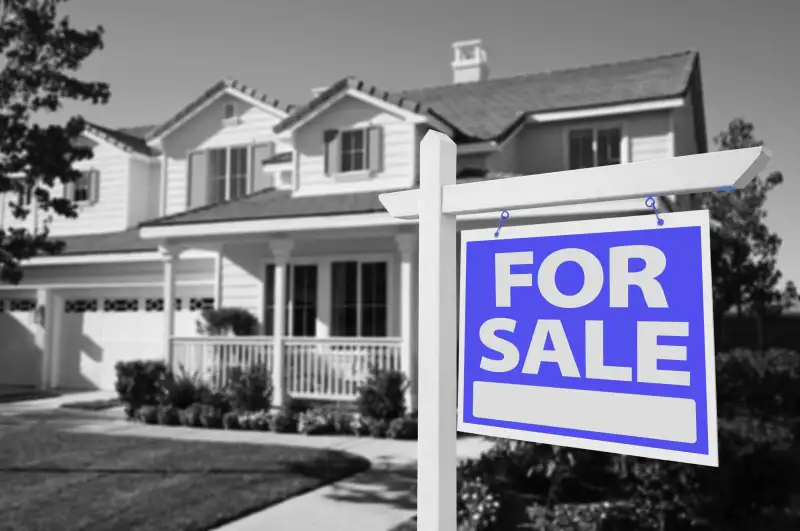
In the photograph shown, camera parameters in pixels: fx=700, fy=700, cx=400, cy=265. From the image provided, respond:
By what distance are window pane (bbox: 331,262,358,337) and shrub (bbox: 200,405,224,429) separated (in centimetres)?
331

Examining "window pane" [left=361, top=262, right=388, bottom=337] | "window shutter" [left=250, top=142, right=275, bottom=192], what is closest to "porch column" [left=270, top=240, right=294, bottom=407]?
"window pane" [left=361, top=262, right=388, bottom=337]

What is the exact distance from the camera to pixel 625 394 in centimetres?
225

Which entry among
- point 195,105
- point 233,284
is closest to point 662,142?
point 233,284

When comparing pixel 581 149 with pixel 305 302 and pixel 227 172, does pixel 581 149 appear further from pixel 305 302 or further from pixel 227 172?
pixel 227 172

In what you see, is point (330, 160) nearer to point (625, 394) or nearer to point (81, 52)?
point (81, 52)

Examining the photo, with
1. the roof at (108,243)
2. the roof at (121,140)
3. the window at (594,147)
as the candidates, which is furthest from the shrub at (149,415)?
the window at (594,147)

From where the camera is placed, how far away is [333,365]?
13.4 m

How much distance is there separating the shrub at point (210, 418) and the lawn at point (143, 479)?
1.45 metres

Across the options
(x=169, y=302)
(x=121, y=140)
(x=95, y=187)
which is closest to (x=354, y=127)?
(x=169, y=302)

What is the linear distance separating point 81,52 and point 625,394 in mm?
10826

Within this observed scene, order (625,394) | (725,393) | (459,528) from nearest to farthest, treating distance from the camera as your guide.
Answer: (625,394), (459,528), (725,393)

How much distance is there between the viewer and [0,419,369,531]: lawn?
253 inches

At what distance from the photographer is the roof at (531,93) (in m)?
14.3

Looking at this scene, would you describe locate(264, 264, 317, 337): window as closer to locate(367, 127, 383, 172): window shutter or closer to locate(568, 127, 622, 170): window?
locate(367, 127, 383, 172): window shutter
